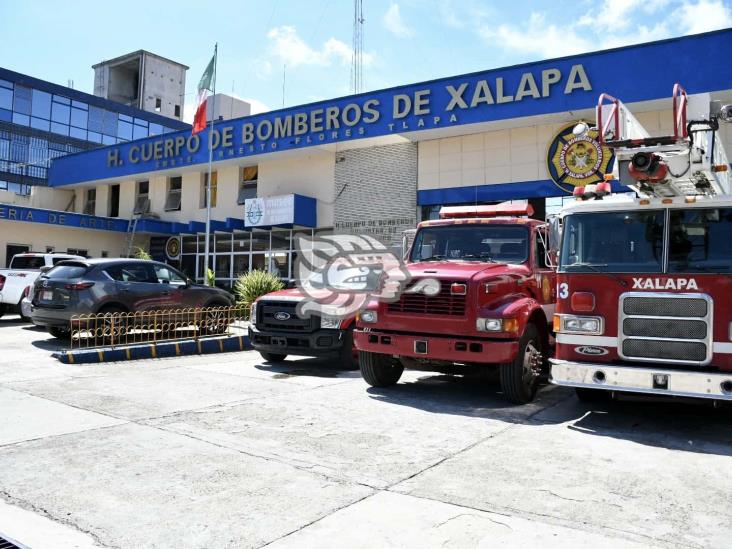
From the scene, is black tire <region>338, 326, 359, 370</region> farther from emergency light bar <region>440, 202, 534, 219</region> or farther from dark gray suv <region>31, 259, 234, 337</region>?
dark gray suv <region>31, 259, 234, 337</region>

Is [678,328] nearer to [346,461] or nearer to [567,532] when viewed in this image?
[567,532]

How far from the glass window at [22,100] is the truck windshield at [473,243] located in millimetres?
44123

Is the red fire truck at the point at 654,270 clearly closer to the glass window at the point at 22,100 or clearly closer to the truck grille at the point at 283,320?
the truck grille at the point at 283,320

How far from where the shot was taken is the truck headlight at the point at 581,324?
582cm

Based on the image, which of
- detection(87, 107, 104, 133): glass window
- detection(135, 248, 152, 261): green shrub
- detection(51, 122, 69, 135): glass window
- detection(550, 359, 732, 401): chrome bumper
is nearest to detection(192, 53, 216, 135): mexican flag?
detection(135, 248, 152, 261): green shrub

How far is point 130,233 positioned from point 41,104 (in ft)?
75.2

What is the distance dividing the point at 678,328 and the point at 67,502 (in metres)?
5.39

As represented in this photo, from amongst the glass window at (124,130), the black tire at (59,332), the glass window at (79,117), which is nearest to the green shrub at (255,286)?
the black tire at (59,332)

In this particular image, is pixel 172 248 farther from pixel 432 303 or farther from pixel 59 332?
pixel 432 303

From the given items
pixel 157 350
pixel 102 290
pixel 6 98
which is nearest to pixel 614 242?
pixel 157 350

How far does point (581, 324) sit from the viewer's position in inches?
233

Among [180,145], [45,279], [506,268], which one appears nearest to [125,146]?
[180,145]

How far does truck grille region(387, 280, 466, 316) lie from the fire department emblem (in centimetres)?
1100

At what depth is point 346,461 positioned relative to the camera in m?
4.51
